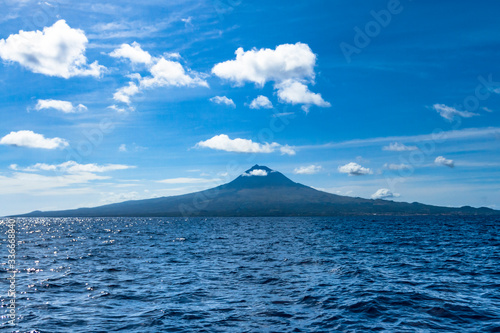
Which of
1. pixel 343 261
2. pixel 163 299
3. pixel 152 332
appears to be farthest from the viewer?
pixel 343 261

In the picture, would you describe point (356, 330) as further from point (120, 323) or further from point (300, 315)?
point (120, 323)

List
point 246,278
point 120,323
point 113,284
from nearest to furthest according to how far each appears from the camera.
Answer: point 120,323 < point 113,284 < point 246,278

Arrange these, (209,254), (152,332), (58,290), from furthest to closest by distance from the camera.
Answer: (209,254)
(58,290)
(152,332)

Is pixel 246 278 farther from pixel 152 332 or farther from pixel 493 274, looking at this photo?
pixel 493 274

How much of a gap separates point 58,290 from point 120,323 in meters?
9.78

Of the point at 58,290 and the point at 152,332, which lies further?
the point at 58,290

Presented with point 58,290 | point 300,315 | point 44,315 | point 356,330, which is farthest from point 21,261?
point 356,330

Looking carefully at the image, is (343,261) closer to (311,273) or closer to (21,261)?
(311,273)

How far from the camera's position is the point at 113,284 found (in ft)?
83.3

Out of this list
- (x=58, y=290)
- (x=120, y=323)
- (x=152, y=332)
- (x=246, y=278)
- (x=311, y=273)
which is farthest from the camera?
(x=311, y=273)

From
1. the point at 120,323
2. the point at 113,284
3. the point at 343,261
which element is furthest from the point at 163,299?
the point at 343,261

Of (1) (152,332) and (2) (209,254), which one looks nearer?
(1) (152,332)

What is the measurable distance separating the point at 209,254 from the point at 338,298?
24.8 metres

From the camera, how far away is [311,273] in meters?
29.4
